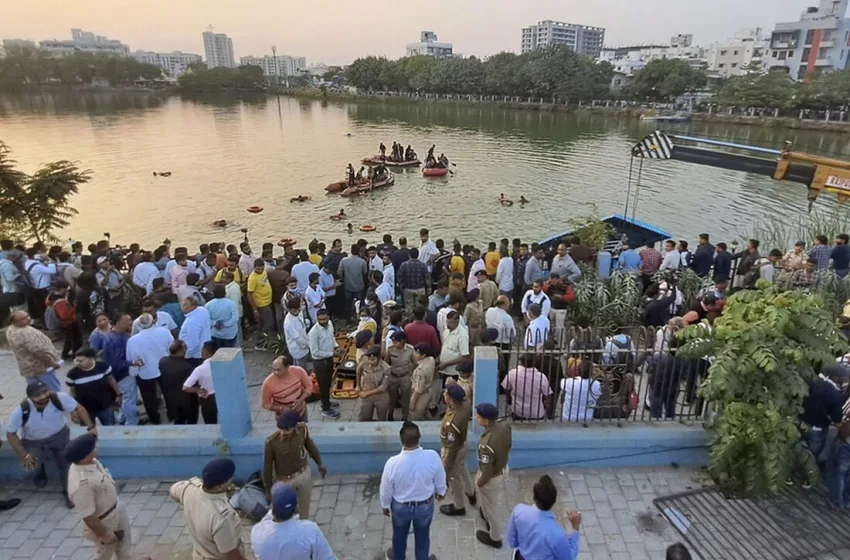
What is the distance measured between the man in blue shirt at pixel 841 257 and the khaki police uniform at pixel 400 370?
9.36 m

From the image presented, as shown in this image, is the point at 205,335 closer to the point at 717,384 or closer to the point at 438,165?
the point at 717,384

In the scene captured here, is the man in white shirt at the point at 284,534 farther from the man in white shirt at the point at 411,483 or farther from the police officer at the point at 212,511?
the man in white shirt at the point at 411,483

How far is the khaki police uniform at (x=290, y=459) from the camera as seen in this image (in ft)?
15.5

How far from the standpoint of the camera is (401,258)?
33.4 feet

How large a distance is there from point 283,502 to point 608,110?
74381 mm

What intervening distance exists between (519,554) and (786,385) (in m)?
3.26

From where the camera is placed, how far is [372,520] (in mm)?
5465

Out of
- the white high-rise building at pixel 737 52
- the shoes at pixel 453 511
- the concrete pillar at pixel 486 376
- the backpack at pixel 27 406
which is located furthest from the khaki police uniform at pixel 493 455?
the white high-rise building at pixel 737 52

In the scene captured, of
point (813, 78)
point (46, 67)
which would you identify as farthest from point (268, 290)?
point (46, 67)

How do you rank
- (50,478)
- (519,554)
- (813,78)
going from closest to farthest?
(519,554) < (50,478) < (813,78)

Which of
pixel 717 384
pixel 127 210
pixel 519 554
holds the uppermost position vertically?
pixel 717 384

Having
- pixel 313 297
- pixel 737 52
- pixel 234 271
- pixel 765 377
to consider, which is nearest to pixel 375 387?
pixel 313 297

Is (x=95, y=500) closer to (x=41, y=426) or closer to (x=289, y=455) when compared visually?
(x=289, y=455)

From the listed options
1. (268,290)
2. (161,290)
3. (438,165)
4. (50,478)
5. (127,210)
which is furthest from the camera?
(438,165)
